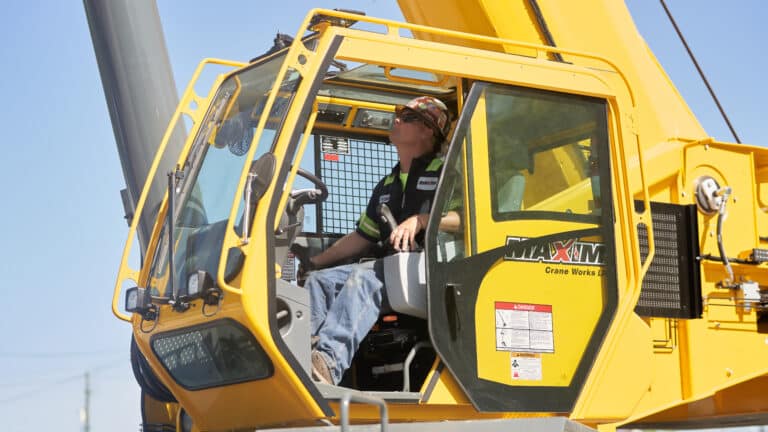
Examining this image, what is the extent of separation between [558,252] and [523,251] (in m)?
0.20

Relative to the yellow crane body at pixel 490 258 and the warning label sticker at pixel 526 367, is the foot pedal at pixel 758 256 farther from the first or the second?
the warning label sticker at pixel 526 367

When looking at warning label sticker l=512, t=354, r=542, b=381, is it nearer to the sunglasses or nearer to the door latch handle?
the door latch handle

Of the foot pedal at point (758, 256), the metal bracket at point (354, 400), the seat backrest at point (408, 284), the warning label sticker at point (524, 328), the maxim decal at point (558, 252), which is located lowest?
the metal bracket at point (354, 400)

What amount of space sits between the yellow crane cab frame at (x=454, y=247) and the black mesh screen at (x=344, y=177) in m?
1.13

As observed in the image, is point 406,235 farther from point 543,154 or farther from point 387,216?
point 543,154

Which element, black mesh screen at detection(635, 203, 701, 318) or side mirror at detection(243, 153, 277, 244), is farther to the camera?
black mesh screen at detection(635, 203, 701, 318)

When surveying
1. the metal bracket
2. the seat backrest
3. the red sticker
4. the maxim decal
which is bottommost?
the metal bracket

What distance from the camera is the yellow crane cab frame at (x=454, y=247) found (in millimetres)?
5078

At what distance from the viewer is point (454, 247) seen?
5.41 meters

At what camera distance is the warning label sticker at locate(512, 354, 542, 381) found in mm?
5531

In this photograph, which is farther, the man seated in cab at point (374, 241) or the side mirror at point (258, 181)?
the man seated in cab at point (374, 241)

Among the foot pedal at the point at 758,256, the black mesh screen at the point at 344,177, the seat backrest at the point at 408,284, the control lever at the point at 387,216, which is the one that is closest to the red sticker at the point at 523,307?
the seat backrest at the point at 408,284

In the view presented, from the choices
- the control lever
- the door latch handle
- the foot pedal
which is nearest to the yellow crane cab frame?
the door latch handle

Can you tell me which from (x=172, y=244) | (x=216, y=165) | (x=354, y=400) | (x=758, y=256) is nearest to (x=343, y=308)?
(x=172, y=244)
